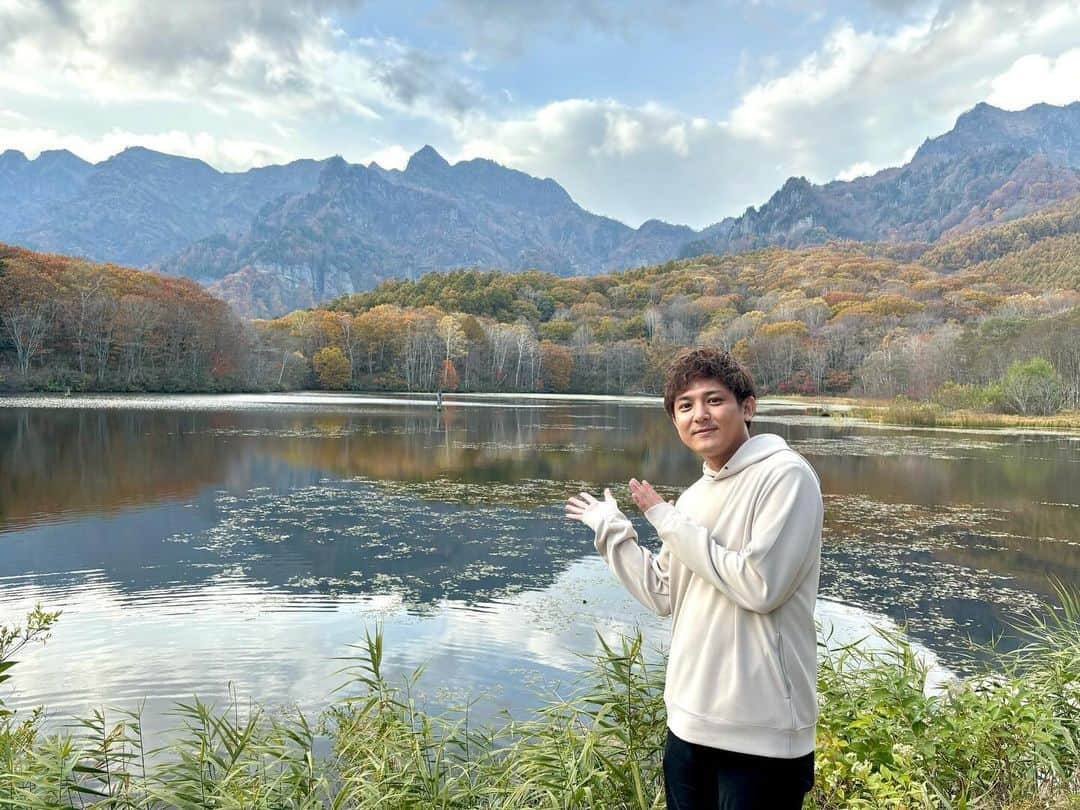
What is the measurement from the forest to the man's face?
45438 millimetres

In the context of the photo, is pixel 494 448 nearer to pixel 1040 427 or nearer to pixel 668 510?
pixel 668 510

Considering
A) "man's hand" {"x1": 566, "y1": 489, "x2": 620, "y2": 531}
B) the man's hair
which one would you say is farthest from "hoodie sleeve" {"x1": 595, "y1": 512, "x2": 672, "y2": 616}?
the man's hair

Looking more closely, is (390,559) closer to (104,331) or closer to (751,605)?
(751,605)

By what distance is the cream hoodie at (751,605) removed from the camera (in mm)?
1521

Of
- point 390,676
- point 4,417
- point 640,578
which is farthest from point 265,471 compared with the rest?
point 4,417

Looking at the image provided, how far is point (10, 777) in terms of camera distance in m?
2.67

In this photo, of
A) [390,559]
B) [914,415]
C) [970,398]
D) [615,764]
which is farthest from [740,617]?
[970,398]

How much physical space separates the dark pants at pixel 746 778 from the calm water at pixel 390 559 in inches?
131

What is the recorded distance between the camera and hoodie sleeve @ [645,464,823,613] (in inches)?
59.1

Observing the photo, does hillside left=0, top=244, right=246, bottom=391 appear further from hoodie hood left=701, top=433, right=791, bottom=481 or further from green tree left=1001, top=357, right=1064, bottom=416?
green tree left=1001, top=357, right=1064, bottom=416

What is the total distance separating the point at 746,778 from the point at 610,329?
308 feet

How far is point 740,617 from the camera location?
1.63 metres

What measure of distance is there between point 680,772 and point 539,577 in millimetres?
6669

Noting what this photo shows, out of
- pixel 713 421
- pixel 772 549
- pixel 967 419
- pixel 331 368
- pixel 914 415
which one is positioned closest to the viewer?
pixel 772 549
